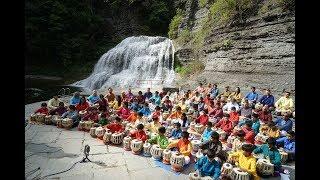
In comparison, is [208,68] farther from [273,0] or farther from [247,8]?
[273,0]

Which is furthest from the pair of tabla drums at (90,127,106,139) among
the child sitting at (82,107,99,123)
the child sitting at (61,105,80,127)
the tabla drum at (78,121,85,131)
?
the child sitting at (61,105,80,127)

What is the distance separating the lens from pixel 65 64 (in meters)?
33.8

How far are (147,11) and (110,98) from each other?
89.6ft

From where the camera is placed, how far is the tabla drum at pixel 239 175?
270 inches

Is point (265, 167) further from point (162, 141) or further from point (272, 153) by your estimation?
point (162, 141)

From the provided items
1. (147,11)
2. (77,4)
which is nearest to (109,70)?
(77,4)

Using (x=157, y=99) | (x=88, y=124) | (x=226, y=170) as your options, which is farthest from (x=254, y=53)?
(x=226, y=170)

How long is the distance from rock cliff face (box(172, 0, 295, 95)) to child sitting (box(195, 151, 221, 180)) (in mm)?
9302

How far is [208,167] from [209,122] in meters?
2.59

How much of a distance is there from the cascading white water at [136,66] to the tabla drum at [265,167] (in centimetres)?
1828

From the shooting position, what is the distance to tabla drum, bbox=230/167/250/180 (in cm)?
685

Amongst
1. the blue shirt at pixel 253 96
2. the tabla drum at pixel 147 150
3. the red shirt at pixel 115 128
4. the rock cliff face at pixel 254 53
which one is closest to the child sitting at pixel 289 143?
the tabla drum at pixel 147 150

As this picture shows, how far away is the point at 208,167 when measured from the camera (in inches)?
274

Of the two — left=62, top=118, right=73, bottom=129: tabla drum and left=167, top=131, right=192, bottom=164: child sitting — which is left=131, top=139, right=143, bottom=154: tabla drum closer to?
left=167, top=131, right=192, bottom=164: child sitting
